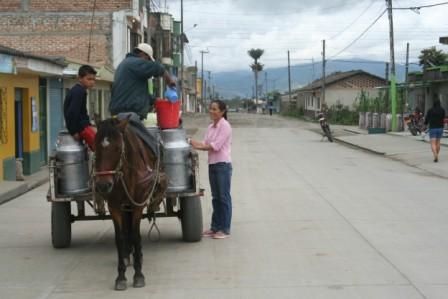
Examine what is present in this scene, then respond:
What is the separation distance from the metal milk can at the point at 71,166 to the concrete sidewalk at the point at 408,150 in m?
12.2

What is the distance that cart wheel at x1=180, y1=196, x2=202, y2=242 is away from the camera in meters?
8.91

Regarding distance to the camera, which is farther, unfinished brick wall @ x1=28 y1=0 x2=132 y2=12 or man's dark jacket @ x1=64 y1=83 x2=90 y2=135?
unfinished brick wall @ x1=28 y1=0 x2=132 y2=12

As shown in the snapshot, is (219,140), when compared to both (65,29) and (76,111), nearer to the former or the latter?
(76,111)

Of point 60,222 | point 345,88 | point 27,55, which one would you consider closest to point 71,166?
point 60,222

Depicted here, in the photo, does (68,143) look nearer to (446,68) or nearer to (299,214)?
(299,214)

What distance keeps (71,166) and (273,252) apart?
2.59 meters

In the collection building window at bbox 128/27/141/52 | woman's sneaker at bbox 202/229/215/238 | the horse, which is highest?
building window at bbox 128/27/141/52

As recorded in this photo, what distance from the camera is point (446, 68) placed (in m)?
35.4

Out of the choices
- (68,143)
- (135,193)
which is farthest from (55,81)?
(135,193)

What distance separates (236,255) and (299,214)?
Result: 3379mm

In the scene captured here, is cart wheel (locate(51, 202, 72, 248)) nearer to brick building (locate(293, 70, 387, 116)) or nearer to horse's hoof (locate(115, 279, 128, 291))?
horse's hoof (locate(115, 279, 128, 291))

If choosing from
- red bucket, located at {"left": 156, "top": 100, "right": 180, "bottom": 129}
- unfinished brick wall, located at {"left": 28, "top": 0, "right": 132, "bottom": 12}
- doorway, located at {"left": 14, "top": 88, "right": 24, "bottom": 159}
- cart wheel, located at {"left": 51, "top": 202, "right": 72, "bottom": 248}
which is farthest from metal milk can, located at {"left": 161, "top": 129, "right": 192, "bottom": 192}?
unfinished brick wall, located at {"left": 28, "top": 0, "right": 132, "bottom": 12}

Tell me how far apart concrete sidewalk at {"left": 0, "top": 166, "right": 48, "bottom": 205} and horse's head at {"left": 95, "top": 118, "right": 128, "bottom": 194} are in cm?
759

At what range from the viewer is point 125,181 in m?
7.09
